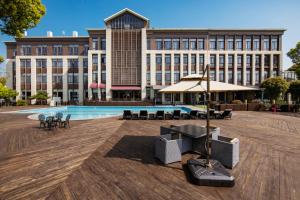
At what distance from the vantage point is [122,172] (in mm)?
5121

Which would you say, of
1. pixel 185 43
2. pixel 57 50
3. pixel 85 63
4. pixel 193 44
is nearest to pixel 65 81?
pixel 85 63

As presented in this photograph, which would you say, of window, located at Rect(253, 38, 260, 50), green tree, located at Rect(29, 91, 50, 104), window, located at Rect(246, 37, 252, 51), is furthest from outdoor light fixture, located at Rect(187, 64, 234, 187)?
window, located at Rect(253, 38, 260, 50)

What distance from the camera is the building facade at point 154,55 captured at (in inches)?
1484

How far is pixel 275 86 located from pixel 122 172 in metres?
26.0

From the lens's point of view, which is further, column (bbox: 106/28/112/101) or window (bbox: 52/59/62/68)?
window (bbox: 52/59/62/68)

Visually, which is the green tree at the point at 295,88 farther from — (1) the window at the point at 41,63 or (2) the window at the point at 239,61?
(1) the window at the point at 41,63

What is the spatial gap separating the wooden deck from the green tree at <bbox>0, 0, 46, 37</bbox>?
21.6 feet

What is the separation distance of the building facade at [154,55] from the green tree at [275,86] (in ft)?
48.1

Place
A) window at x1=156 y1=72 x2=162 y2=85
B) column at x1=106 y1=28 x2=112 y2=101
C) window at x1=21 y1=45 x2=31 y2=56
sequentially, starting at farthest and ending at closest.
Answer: window at x1=21 y1=45 x2=31 y2=56, window at x1=156 y1=72 x2=162 y2=85, column at x1=106 y1=28 x2=112 y2=101

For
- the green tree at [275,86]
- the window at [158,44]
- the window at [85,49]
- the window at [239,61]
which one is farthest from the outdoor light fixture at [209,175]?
the window at [85,49]

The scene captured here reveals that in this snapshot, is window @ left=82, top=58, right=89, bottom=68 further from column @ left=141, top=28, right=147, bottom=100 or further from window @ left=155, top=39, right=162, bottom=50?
window @ left=155, top=39, right=162, bottom=50

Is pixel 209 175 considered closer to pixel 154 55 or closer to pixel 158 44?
pixel 154 55

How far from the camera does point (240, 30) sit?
124 ft

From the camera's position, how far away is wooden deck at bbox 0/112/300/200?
404 cm
